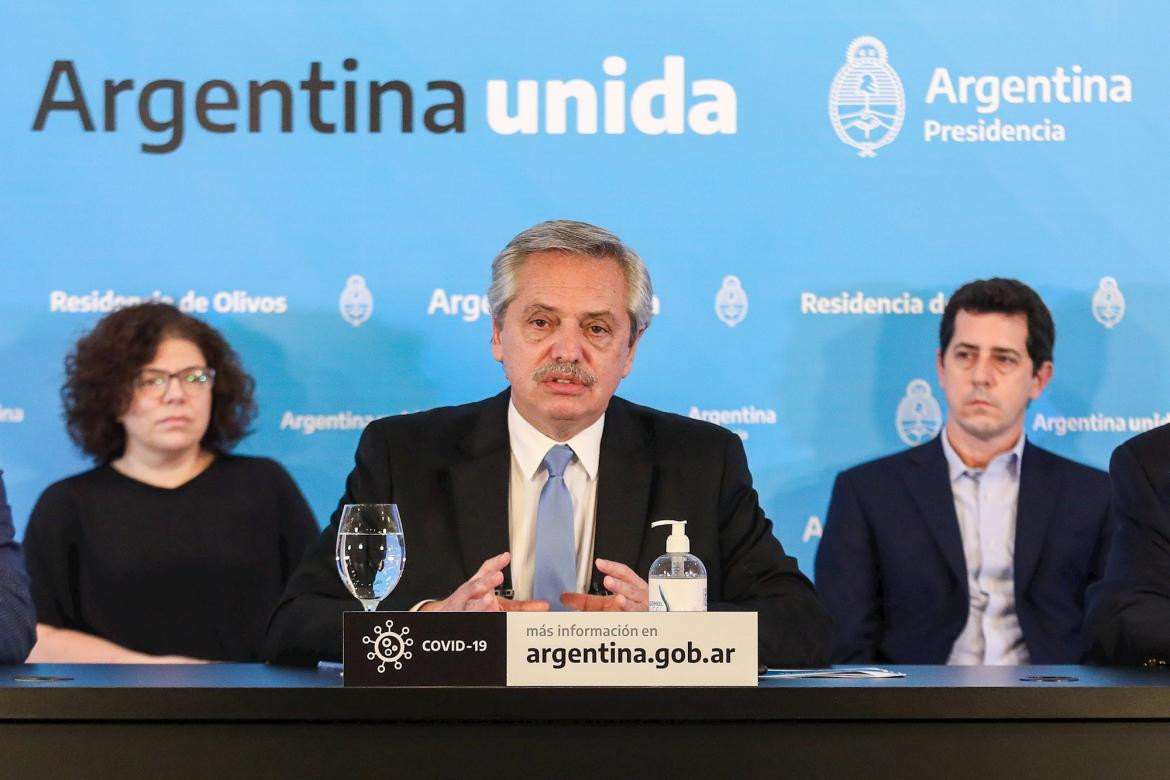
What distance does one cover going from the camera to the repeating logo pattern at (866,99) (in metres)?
4.46

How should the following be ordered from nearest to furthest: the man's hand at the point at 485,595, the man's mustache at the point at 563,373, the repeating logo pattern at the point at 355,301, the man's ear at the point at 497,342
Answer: the man's hand at the point at 485,595 → the man's mustache at the point at 563,373 → the man's ear at the point at 497,342 → the repeating logo pattern at the point at 355,301

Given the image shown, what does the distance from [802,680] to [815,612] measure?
0.66m

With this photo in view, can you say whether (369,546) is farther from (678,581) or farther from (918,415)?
(918,415)

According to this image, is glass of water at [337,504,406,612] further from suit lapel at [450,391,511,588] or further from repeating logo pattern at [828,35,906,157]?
repeating logo pattern at [828,35,906,157]

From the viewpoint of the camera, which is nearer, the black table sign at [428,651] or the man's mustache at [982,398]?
the black table sign at [428,651]

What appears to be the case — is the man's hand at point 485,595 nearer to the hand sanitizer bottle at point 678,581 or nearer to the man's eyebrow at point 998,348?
the hand sanitizer bottle at point 678,581

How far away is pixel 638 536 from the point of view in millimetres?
3164

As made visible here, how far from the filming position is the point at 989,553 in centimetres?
436

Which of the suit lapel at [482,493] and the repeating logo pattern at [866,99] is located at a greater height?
the repeating logo pattern at [866,99]

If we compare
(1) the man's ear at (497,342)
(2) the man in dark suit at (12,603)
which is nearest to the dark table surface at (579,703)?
(2) the man in dark suit at (12,603)

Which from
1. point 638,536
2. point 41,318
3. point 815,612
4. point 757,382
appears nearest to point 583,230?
point 638,536

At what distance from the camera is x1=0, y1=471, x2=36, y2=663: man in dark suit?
2.71m

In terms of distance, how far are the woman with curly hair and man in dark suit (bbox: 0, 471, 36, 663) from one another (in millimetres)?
1164

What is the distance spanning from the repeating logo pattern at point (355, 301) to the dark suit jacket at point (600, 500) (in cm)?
122
